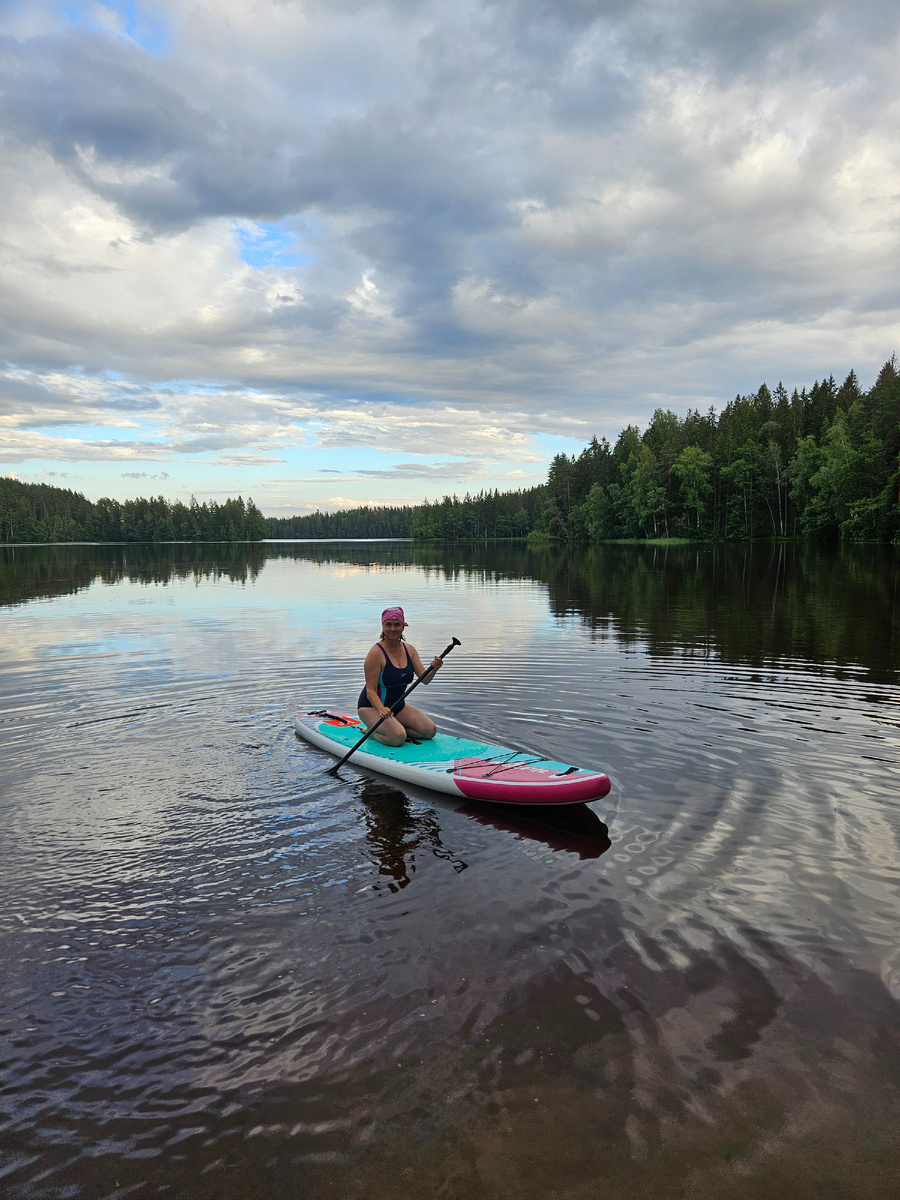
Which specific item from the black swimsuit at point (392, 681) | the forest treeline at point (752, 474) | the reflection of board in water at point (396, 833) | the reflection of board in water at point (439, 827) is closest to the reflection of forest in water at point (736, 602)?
the black swimsuit at point (392, 681)

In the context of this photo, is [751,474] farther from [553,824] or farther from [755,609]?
[553,824]

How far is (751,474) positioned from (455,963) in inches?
4353

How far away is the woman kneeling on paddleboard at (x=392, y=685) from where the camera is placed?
1120 cm

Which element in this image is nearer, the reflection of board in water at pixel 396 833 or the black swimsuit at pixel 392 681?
the reflection of board in water at pixel 396 833

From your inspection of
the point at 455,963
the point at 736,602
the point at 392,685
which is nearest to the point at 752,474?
the point at 736,602

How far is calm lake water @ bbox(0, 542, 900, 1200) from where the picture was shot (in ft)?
12.8

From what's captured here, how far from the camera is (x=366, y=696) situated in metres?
11.9

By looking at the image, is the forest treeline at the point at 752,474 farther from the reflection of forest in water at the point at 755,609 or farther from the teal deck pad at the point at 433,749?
the teal deck pad at the point at 433,749

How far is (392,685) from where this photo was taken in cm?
1173

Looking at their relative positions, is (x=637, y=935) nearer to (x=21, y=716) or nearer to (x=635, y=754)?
(x=635, y=754)

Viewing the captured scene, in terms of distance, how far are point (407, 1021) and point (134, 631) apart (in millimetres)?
23223

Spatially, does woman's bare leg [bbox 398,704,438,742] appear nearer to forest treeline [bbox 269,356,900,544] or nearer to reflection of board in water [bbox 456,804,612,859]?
reflection of board in water [bbox 456,804,612,859]

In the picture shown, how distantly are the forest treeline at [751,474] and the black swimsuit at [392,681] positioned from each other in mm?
74747

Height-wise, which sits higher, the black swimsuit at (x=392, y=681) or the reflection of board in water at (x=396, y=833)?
the black swimsuit at (x=392, y=681)
